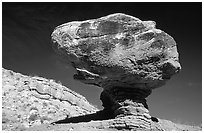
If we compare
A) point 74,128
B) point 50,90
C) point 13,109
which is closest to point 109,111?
point 74,128

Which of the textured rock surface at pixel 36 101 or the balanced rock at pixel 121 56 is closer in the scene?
the balanced rock at pixel 121 56

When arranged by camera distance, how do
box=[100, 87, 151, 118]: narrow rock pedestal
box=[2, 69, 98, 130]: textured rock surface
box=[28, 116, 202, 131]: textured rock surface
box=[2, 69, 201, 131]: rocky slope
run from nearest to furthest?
box=[28, 116, 202, 131]: textured rock surface
box=[100, 87, 151, 118]: narrow rock pedestal
box=[2, 69, 201, 131]: rocky slope
box=[2, 69, 98, 130]: textured rock surface

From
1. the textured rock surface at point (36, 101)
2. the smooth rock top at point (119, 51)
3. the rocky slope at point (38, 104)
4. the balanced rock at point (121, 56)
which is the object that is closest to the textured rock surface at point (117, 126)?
the balanced rock at point (121, 56)

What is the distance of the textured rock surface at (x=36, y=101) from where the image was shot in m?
27.4

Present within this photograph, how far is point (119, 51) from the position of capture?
52.7ft

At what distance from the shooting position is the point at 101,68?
52.3 feet

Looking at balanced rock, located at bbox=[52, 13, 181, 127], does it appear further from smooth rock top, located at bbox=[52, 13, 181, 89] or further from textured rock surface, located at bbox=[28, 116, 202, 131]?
textured rock surface, located at bbox=[28, 116, 202, 131]

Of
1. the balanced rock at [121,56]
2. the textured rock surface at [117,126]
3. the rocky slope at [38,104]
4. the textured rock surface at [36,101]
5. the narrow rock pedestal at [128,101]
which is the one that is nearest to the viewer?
the textured rock surface at [117,126]

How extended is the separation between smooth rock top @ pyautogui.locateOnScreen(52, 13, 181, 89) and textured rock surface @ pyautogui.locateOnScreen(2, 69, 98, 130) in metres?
11.1

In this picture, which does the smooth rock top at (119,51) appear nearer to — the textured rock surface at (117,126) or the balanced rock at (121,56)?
the balanced rock at (121,56)

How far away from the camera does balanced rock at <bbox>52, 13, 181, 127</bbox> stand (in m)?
15.9

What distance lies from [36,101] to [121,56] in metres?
18.0

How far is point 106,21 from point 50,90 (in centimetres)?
2093

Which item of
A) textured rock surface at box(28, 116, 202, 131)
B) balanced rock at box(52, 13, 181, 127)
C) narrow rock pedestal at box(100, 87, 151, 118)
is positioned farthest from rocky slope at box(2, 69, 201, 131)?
balanced rock at box(52, 13, 181, 127)
